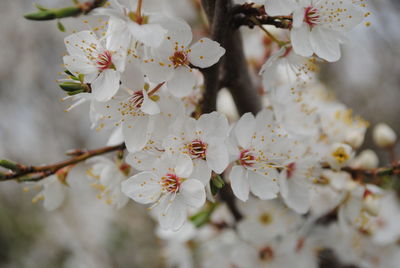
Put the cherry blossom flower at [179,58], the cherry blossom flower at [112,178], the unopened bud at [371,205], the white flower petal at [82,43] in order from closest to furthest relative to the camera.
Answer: the cherry blossom flower at [179,58], the white flower petal at [82,43], the cherry blossom flower at [112,178], the unopened bud at [371,205]

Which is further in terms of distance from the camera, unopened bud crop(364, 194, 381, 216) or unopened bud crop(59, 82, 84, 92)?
unopened bud crop(364, 194, 381, 216)

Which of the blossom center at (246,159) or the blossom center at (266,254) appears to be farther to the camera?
the blossom center at (266,254)

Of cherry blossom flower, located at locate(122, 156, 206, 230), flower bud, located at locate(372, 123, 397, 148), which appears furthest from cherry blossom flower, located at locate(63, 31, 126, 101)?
flower bud, located at locate(372, 123, 397, 148)

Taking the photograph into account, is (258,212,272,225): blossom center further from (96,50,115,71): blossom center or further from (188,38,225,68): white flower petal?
(96,50,115,71): blossom center

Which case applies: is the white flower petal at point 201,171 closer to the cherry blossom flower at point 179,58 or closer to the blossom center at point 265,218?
the cherry blossom flower at point 179,58

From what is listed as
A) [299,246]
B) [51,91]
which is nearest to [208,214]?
[299,246]

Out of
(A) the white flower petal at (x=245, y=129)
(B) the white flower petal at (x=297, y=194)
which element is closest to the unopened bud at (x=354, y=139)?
(B) the white flower petal at (x=297, y=194)

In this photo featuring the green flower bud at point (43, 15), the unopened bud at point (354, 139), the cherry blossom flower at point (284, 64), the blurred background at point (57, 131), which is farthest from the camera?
the blurred background at point (57, 131)
